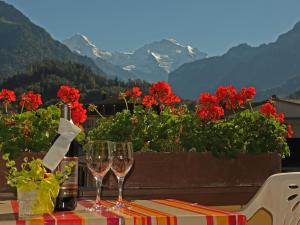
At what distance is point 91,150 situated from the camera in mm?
1986

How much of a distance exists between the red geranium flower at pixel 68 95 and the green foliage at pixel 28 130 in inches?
8.8

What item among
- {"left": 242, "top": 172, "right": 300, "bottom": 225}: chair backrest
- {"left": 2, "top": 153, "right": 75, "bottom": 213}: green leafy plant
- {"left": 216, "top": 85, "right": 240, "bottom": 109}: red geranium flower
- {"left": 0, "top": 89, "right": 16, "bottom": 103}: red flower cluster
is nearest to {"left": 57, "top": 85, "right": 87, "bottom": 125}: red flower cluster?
{"left": 0, "top": 89, "right": 16, "bottom": 103}: red flower cluster

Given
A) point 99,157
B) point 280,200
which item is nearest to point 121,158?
point 99,157

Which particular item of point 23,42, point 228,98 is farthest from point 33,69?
point 23,42

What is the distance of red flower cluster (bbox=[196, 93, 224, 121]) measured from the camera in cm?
352

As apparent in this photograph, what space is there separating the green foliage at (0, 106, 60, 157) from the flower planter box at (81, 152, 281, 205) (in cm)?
38

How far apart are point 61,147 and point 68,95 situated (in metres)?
1.48

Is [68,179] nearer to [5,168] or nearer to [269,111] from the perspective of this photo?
[5,168]

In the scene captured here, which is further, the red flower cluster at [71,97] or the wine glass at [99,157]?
the red flower cluster at [71,97]

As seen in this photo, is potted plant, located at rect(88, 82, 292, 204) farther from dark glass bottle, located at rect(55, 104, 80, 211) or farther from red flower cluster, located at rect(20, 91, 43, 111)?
dark glass bottle, located at rect(55, 104, 80, 211)

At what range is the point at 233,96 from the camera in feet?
12.7

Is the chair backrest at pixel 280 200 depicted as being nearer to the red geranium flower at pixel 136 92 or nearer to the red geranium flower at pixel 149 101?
the red geranium flower at pixel 149 101

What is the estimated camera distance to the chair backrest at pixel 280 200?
248cm

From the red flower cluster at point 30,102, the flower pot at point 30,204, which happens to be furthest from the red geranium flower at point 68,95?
the flower pot at point 30,204
